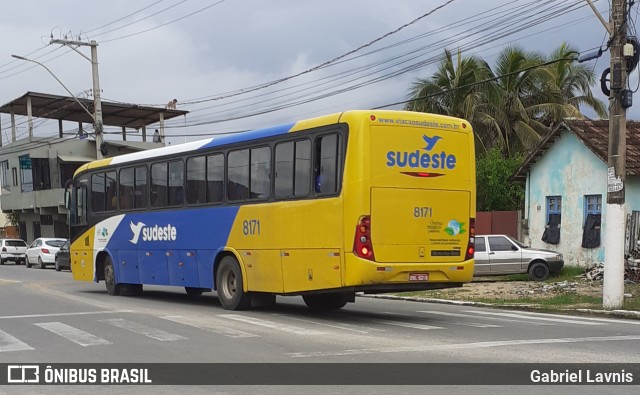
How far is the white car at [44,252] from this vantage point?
38.8m

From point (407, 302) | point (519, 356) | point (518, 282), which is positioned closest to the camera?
point (519, 356)

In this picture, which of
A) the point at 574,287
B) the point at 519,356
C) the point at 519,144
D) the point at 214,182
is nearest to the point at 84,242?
the point at 214,182

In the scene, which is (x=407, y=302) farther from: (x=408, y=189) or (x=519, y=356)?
(x=519, y=356)

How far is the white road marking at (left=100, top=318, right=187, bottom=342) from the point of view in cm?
1127

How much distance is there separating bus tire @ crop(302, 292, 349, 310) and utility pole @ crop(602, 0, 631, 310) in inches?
214

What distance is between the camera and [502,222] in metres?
28.9

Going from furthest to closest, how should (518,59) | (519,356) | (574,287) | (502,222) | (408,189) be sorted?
(518,59) < (502,222) < (574,287) < (408,189) < (519,356)

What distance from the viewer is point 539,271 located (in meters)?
23.9

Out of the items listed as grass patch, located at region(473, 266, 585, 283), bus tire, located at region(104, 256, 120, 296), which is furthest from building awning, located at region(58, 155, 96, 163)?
grass patch, located at region(473, 266, 585, 283)

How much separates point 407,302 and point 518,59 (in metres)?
22.0

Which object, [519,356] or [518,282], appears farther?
[518,282]

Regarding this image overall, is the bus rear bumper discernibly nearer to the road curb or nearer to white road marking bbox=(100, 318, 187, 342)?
white road marking bbox=(100, 318, 187, 342)

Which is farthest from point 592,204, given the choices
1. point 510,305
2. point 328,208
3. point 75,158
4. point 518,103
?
point 75,158

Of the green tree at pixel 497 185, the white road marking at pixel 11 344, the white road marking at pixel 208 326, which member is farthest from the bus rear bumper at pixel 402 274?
the green tree at pixel 497 185
